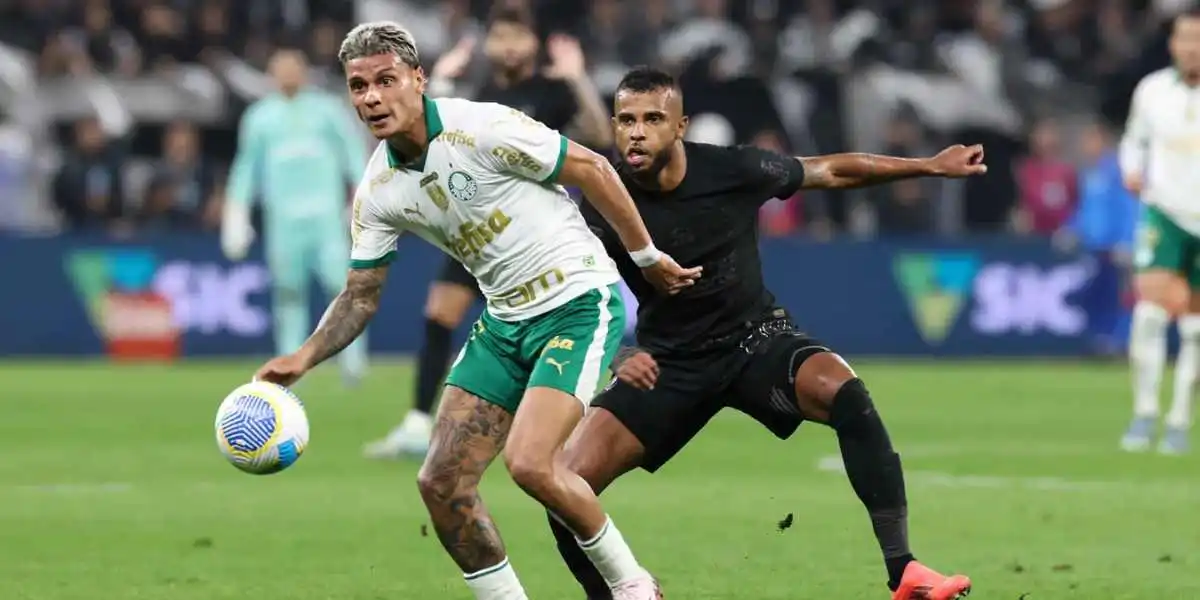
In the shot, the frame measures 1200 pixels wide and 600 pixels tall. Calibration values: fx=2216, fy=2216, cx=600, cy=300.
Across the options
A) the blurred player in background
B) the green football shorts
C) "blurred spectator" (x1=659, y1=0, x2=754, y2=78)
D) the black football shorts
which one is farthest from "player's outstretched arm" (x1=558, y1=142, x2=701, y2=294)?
"blurred spectator" (x1=659, y1=0, x2=754, y2=78)

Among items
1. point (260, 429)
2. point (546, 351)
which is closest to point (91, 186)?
point (260, 429)

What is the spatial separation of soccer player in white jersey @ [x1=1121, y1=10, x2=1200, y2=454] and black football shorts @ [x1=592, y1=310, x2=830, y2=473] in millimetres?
5986

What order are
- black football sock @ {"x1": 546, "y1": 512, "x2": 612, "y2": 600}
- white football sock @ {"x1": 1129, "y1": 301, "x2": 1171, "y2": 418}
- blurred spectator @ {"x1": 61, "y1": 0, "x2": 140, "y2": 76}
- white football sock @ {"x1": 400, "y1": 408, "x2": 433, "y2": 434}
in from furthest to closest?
blurred spectator @ {"x1": 61, "y1": 0, "x2": 140, "y2": 76}, white football sock @ {"x1": 1129, "y1": 301, "x2": 1171, "y2": 418}, white football sock @ {"x1": 400, "y1": 408, "x2": 433, "y2": 434}, black football sock @ {"x1": 546, "y1": 512, "x2": 612, "y2": 600}

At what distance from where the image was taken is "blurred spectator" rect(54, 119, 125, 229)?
2259 cm

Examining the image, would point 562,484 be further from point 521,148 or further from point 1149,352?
point 1149,352

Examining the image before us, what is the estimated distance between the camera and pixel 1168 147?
531 inches

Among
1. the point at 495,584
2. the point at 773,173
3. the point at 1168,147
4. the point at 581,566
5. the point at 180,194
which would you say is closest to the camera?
the point at 495,584

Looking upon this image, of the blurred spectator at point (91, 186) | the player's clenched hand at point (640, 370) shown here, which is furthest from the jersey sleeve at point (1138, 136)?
the blurred spectator at point (91, 186)

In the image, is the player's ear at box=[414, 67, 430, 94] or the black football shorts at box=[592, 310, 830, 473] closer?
the player's ear at box=[414, 67, 430, 94]

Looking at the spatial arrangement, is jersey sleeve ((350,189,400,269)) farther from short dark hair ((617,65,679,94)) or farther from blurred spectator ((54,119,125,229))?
blurred spectator ((54,119,125,229))

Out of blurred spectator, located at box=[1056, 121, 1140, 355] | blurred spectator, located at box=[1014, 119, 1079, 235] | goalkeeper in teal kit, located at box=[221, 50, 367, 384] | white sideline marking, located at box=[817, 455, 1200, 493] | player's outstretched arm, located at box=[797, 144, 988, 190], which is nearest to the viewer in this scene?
player's outstretched arm, located at box=[797, 144, 988, 190]

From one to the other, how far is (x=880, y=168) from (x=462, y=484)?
197 centimetres

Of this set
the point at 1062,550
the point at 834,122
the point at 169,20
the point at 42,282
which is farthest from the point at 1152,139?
the point at 169,20

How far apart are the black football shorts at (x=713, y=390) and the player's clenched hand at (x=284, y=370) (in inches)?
52.7
